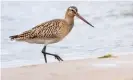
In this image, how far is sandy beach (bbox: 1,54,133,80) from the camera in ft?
19.8

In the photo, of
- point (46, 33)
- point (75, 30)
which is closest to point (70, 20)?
point (46, 33)

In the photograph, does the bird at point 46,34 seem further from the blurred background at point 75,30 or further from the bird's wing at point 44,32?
the blurred background at point 75,30

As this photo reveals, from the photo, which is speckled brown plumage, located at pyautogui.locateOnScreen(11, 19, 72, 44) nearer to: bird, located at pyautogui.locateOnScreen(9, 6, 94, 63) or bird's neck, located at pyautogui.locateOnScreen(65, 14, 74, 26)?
bird, located at pyautogui.locateOnScreen(9, 6, 94, 63)

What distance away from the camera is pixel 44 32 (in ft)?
26.0

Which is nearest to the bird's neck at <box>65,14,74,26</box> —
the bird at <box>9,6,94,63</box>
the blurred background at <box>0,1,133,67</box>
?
the bird at <box>9,6,94,63</box>

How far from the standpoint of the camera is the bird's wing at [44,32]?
7.88 meters

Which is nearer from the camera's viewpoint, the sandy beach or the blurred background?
the sandy beach

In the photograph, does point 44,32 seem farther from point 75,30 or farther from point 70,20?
point 75,30

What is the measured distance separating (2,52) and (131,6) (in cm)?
872

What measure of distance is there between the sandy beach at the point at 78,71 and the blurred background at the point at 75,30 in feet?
7.43

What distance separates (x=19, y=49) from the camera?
417 inches

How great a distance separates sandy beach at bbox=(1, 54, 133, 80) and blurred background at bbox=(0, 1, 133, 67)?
2265 mm

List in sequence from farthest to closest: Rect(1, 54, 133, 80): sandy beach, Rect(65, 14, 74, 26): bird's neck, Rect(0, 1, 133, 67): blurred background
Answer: Rect(0, 1, 133, 67): blurred background < Rect(65, 14, 74, 26): bird's neck < Rect(1, 54, 133, 80): sandy beach

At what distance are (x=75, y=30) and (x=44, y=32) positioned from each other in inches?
221
